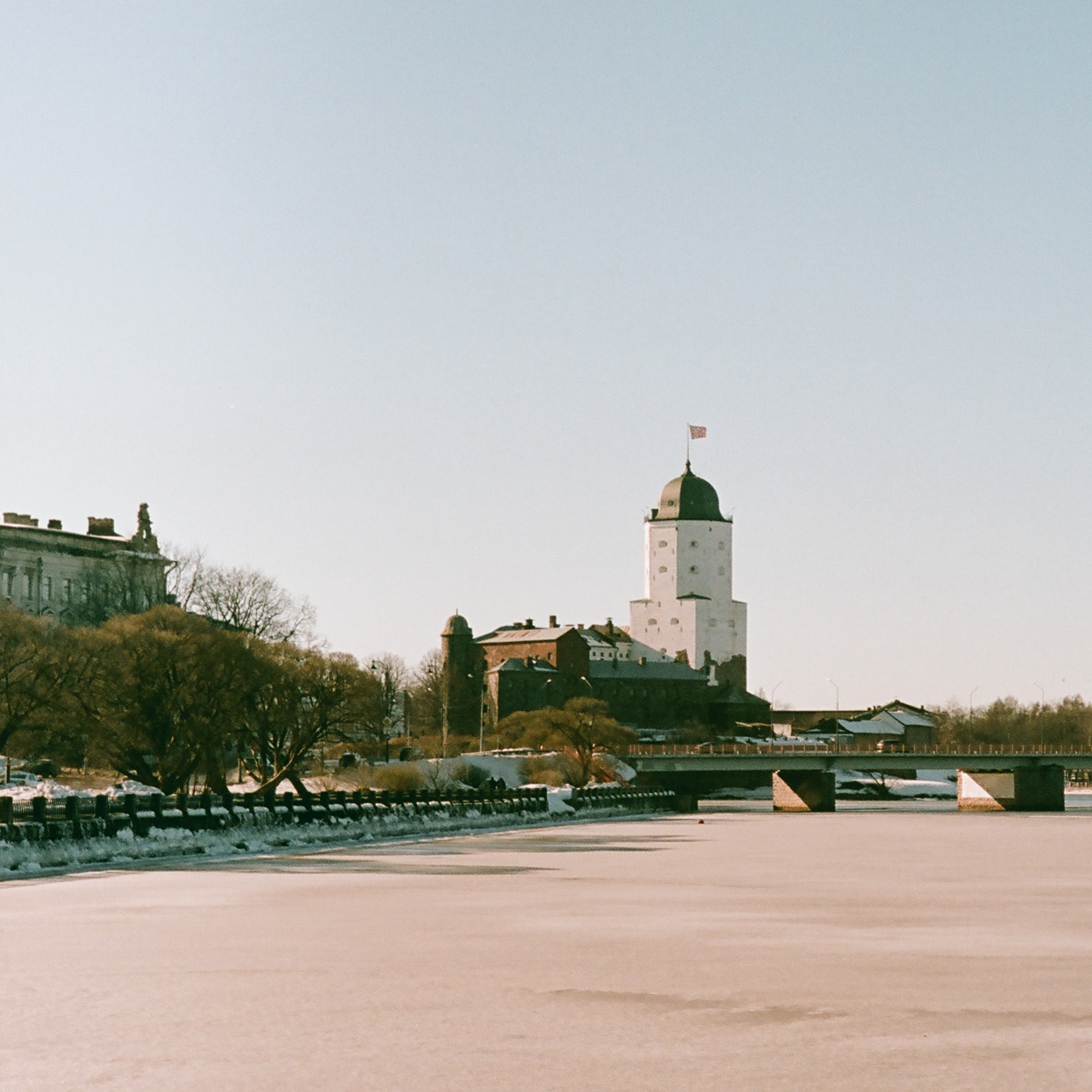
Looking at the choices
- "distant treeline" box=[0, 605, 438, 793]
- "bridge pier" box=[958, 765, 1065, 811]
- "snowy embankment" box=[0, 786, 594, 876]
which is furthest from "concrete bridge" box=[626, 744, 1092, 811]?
"distant treeline" box=[0, 605, 438, 793]

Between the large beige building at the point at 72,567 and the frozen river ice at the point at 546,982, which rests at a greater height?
the large beige building at the point at 72,567

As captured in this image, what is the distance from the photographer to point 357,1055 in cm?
1898

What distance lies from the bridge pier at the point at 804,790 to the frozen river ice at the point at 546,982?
88.5 metres

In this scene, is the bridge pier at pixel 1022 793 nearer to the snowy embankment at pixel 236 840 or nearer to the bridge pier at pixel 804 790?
the bridge pier at pixel 804 790

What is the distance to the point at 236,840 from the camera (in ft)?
221

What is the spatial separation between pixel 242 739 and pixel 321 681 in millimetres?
5344

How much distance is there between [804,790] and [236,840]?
79443mm

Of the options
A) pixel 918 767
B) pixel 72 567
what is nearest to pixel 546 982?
pixel 918 767

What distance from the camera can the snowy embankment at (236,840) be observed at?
54438mm

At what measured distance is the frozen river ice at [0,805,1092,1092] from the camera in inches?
719

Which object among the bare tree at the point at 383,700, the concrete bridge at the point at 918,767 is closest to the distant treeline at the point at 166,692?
the bare tree at the point at 383,700

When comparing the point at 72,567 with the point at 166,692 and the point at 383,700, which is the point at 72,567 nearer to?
the point at 383,700

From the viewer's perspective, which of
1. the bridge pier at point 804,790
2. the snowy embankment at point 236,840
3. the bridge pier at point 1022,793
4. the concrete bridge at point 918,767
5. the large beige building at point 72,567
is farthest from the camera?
the bridge pier at point 804,790

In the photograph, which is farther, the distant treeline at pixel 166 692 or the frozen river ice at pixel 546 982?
the distant treeline at pixel 166 692
